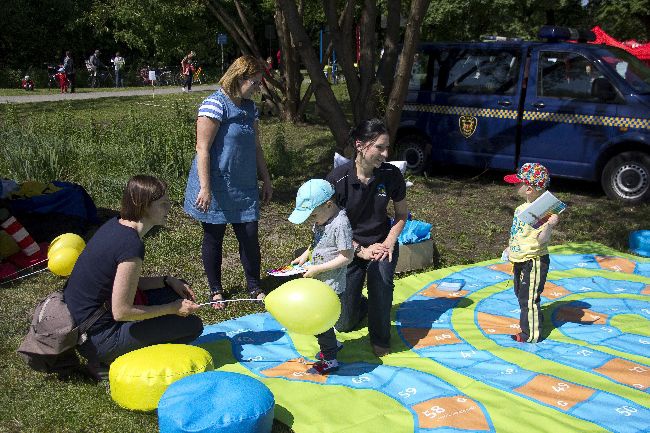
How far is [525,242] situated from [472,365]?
2.99ft

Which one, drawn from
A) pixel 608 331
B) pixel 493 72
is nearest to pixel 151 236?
pixel 608 331

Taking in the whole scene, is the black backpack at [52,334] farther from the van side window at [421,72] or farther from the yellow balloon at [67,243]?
the van side window at [421,72]

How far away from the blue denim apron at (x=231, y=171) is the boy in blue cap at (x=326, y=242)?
102 centimetres

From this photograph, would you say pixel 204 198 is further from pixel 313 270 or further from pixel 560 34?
pixel 560 34

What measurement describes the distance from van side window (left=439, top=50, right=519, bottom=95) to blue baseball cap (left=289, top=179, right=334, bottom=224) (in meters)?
5.84

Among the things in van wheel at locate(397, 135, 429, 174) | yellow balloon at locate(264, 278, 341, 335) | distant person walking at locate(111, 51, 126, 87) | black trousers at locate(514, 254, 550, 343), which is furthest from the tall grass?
distant person walking at locate(111, 51, 126, 87)

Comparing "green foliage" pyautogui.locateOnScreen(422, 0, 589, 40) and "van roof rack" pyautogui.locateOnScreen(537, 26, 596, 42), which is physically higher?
"green foliage" pyautogui.locateOnScreen(422, 0, 589, 40)

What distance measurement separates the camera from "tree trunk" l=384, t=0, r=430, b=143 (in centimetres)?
825

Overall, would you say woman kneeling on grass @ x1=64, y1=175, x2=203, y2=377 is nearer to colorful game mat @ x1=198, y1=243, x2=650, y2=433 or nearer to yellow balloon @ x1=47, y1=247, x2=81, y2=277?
colorful game mat @ x1=198, y1=243, x2=650, y2=433

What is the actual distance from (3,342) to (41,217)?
2327mm

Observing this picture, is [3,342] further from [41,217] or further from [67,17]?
[67,17]

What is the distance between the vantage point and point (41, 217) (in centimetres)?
681

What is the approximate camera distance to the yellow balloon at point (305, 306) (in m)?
3.76

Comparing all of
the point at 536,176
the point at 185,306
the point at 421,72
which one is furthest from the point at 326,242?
the point at 421,72
